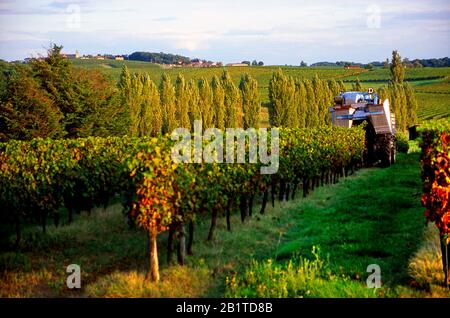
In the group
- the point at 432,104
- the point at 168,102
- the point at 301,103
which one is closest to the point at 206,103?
the point at 168,102

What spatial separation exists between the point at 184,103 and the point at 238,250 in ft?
141

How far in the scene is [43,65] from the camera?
31594mm

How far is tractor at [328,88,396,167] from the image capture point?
27.4 m

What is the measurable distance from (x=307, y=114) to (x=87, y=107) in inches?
1410

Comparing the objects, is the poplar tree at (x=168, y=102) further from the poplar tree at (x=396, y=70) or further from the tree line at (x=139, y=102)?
the poplar tree at (x=396, y=70)

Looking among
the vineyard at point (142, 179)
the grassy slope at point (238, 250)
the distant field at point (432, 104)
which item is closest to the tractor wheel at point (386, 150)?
the vineyard at point (142, 179)

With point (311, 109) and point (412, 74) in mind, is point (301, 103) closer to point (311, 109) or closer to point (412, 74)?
point (311, 109)

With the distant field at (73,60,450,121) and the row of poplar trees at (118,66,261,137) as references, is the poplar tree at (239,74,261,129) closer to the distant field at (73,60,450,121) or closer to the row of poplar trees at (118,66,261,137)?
the row of poplar trees at (118,66,261,137)

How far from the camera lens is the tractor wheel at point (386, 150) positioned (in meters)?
28.4

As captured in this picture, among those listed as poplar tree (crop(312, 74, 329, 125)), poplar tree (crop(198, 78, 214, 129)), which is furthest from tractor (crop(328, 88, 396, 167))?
poplar tree (crop(312, 74, 329, 125))

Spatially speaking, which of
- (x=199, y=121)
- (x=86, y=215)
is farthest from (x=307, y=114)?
(x=86, y=215)

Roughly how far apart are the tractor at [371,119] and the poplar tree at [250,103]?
2749 cm

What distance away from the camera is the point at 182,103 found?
5425cm
